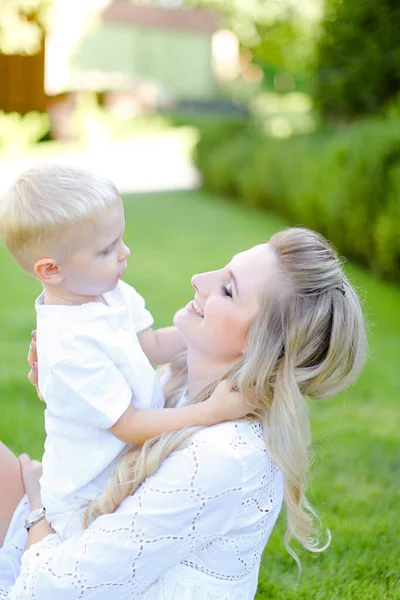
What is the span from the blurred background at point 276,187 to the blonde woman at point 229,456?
36 cm

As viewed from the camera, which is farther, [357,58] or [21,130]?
[21,130]

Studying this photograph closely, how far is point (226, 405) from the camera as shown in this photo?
2186mm

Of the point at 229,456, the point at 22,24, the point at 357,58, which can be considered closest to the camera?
the point at 229,456

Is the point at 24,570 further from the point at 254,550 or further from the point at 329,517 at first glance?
the point at 329,517

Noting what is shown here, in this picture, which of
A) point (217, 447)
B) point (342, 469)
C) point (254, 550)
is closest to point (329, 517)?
point (342, 469)

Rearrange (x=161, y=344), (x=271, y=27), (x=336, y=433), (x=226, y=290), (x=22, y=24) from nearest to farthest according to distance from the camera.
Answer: (x=226, y=290), (x=161, y=344), (x=336, y=433), (x=22, y=24), (x=271, y=27)

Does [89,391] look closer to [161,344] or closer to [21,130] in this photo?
[161,344]

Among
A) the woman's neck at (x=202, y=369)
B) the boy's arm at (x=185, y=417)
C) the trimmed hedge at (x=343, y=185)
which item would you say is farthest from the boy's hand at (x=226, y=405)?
the trimmed hedge at (x=343, y=185)

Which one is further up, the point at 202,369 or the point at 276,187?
the point at 202,369

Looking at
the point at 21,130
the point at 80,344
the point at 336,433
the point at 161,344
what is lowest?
the point at 21,130

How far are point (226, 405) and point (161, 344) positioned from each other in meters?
0.64

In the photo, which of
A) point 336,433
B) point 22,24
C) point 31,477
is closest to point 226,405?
point 31,477

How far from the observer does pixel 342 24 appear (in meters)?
11.0

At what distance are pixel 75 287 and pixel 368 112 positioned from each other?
32.1 feet
